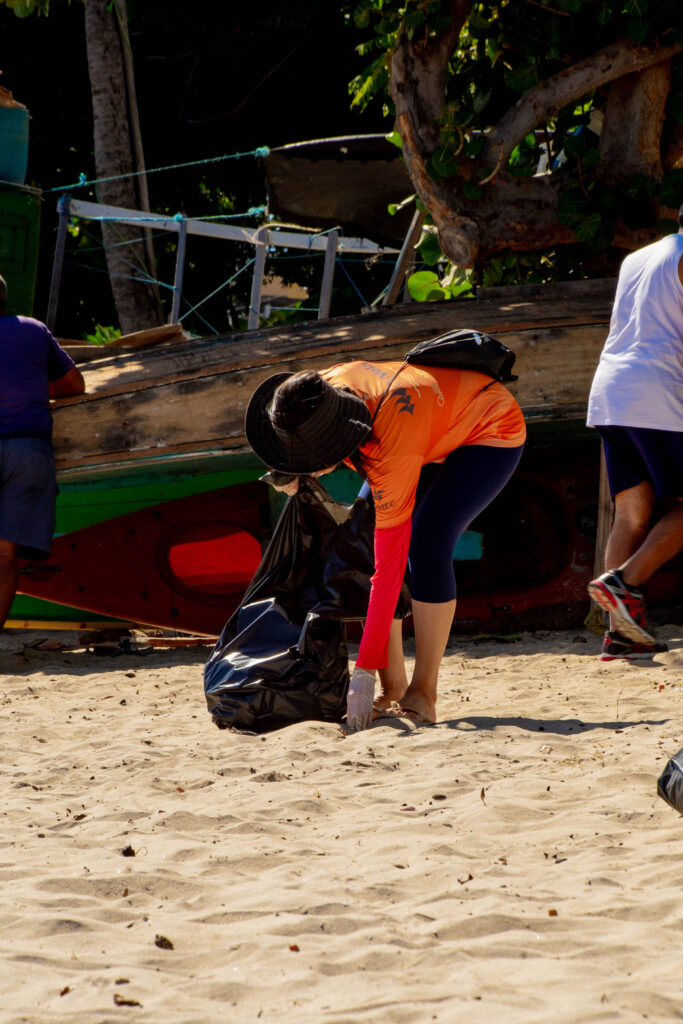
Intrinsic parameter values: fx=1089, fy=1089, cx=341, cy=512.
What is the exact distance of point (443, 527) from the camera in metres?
3.88

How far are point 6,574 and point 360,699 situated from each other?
2696 mm

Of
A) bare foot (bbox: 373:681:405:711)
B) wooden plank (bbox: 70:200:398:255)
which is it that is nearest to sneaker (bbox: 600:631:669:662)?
bare foot (bbox: 373:681:405:711)

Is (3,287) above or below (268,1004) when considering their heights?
above

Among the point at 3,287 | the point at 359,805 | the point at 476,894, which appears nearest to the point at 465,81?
the point at 3,287

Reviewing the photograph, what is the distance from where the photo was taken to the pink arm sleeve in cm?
361

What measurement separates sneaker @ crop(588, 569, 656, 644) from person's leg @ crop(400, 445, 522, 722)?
0.56 meters

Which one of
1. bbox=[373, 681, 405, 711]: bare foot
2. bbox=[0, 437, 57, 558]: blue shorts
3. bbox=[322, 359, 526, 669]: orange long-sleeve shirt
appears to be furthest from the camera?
bbox=[0, 437, 57, 558]: blue shorts

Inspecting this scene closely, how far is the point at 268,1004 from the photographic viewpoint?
1960 millimetres

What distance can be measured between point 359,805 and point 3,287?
393cm

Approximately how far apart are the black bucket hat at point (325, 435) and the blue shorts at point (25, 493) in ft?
8.43

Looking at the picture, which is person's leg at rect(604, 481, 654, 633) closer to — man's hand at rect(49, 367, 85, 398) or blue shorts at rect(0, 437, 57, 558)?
blue shorts at rect(0, 437, 57, 558)

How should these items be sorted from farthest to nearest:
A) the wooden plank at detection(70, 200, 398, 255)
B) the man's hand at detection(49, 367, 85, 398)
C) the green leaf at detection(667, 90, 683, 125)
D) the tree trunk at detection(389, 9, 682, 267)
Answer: the wooden plank at detection(70, 200, 398, 255) → the green leaf at detection(667, 90, 683, 125) → the tree trunk at detection(389, 9, 682, 267) → the man's hand at detection(49, 367, 85, 398)

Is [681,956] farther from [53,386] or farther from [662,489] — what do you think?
[53,386]

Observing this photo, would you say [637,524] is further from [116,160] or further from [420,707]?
[116,160]
